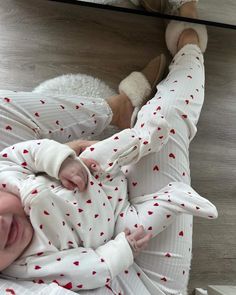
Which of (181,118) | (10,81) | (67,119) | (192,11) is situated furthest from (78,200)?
(192,11)

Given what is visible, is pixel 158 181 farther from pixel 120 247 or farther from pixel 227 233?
pixel 227 233

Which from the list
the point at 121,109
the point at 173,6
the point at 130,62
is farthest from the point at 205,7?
the point at 121,109

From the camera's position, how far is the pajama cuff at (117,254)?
0.78 metres

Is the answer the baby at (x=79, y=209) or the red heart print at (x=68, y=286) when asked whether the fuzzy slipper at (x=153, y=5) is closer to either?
the baby at (x=79, y=209)

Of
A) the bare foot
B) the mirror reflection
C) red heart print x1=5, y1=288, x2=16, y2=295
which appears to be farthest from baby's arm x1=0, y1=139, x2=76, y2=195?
the mirror reflection

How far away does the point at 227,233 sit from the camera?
1172mm

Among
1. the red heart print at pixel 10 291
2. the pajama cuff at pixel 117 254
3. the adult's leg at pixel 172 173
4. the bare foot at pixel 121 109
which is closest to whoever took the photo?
the red heart print at pixel 10 291

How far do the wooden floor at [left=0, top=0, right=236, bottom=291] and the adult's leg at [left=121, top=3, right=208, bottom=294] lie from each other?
0.23m

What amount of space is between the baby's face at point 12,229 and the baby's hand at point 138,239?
218 mm

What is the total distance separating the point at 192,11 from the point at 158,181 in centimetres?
57

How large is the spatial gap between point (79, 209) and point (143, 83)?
1.63ft

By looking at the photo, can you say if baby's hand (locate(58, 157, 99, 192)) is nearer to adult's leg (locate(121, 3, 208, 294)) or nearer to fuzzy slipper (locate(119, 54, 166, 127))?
adult's leg (locate(121, 3, 208, 294))

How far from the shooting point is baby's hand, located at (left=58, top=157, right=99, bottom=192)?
82 cm

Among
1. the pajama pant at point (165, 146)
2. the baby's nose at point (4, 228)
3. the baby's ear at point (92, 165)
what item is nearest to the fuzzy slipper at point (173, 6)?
the pajama pant at point (165, 146)
